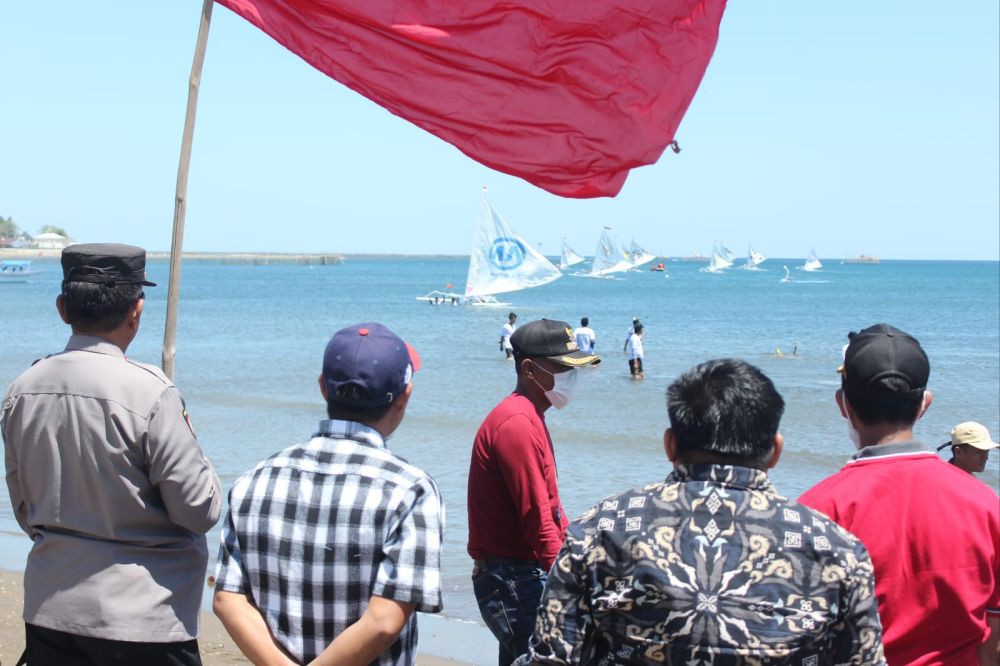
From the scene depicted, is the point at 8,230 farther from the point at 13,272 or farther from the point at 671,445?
the point at 671,445

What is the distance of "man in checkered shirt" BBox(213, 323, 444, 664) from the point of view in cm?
243

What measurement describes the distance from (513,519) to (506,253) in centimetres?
3866

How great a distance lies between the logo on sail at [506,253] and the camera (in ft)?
139

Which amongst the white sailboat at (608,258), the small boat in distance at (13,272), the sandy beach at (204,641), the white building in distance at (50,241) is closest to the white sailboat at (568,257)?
the white sailboat at (608,258)

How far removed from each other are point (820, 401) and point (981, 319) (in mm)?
45466

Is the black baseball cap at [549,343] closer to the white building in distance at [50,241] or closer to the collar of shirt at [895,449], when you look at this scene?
the collar of shirt at [895,449]

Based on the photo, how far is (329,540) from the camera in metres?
2.45

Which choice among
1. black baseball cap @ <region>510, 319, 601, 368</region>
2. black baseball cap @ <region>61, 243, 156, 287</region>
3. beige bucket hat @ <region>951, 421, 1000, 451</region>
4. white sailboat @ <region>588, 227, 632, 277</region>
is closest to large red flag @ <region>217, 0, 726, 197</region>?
black baseball cap @ <region>510, 319, 601, 368</region>

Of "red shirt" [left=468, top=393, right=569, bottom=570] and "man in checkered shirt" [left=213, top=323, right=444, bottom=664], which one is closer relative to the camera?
"man in checkered shirt" [left=213, top=323, right=444, bottom=664]

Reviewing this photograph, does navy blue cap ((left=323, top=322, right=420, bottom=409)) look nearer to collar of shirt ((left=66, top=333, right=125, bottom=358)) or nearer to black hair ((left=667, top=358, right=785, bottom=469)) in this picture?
black hair ((left=667, top=358, right=785, bottom=469))

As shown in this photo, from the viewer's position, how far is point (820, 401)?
21.7m

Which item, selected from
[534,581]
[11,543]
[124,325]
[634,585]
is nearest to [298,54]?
[124,325]

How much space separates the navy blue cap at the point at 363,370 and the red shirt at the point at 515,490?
3.84 ft

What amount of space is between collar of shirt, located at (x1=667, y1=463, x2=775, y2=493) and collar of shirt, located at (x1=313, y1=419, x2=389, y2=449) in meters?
0.77
